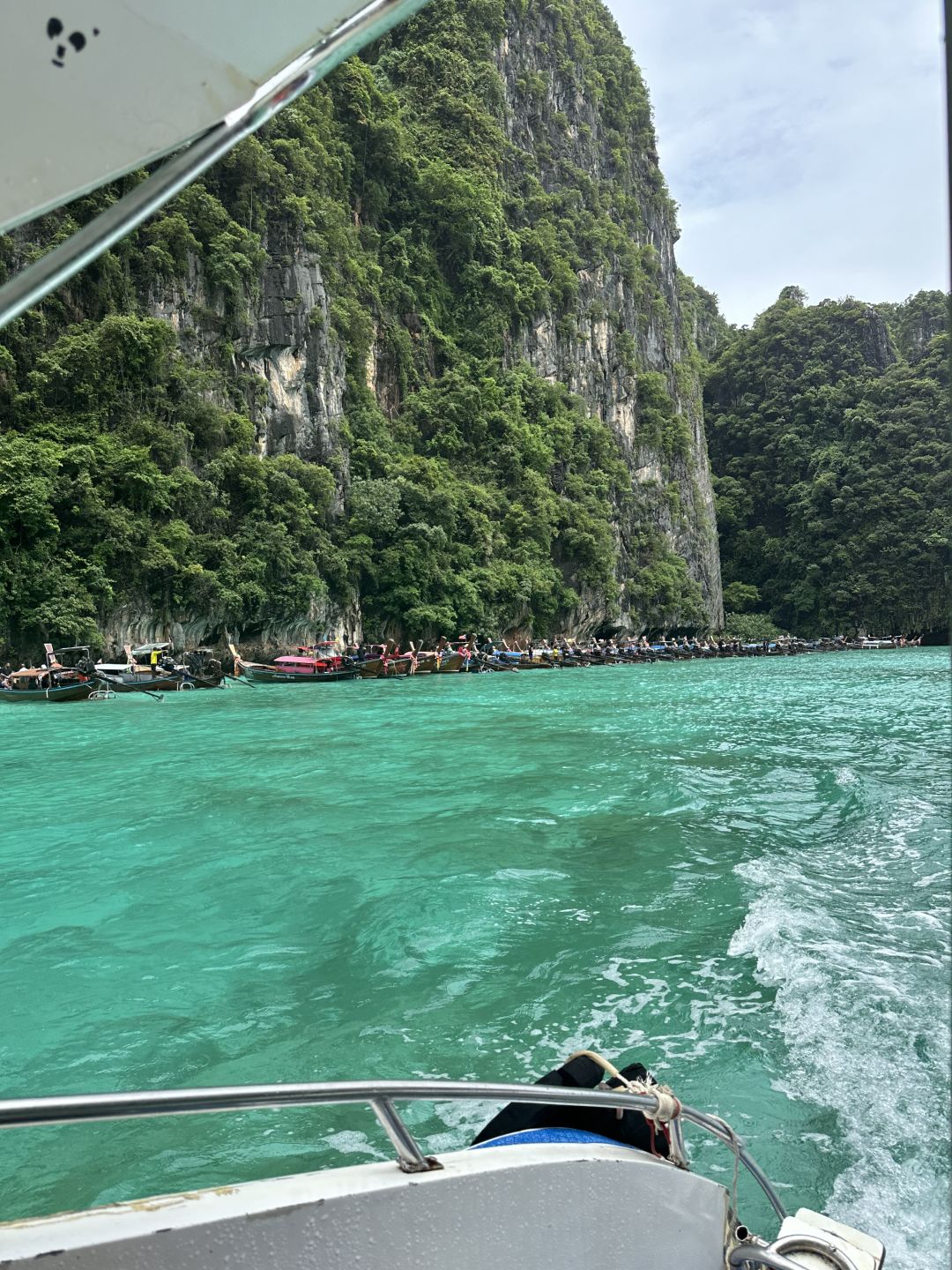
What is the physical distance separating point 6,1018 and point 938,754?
9.67m

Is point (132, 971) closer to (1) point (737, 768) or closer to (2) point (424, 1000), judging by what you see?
(2) point (424, 1000)

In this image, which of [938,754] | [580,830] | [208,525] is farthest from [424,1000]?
[208,525]

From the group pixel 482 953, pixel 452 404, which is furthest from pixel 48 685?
pixel 452 404

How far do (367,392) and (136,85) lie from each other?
118 feet

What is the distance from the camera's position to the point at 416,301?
39.5 metres

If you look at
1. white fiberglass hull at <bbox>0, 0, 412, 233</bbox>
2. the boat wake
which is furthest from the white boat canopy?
the boat wake

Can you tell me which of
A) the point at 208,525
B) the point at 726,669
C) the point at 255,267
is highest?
the point at 255,267

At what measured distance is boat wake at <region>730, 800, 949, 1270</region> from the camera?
2473 mm

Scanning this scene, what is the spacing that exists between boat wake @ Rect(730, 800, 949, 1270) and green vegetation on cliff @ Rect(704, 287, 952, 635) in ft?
158

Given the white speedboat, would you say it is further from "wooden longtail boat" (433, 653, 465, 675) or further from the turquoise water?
"wooden longtail boat" (433, 653, 465, 675)

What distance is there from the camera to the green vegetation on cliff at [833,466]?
5147cm

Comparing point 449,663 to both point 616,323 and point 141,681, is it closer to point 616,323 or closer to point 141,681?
point 141,681

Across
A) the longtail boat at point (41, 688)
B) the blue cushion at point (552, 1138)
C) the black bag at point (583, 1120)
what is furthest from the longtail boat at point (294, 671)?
the blue cushion at point (552, 1138)

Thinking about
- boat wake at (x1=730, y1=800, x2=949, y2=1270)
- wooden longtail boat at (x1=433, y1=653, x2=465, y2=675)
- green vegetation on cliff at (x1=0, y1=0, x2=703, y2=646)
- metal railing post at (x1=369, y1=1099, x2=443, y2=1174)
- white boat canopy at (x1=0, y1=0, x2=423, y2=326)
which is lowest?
boat wake at (x1=730, y1=800, x2=949, y2=1270)
